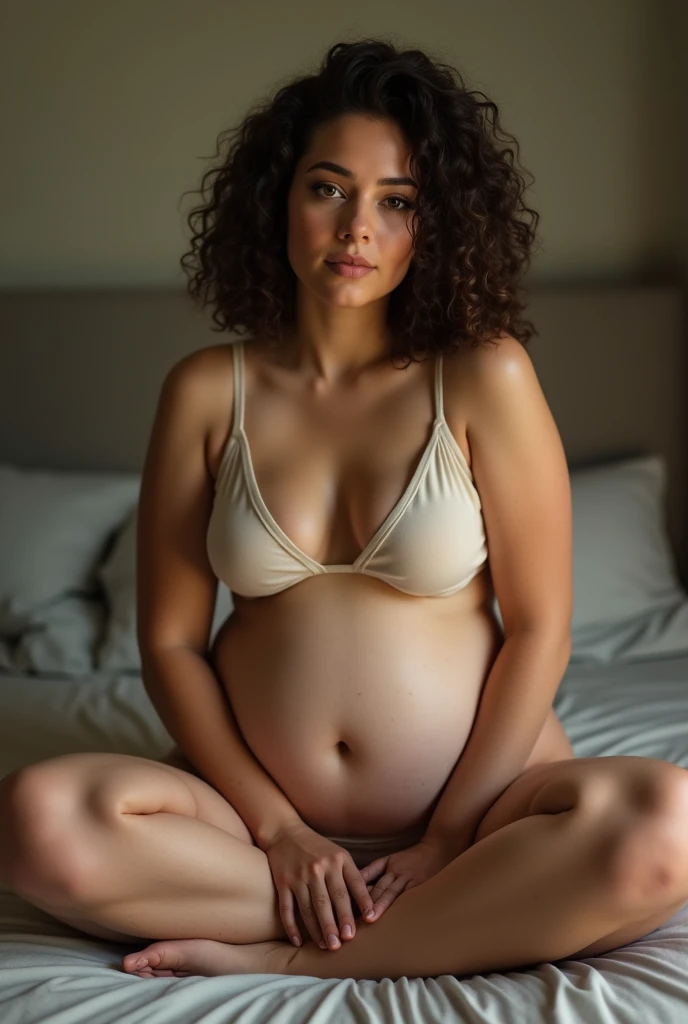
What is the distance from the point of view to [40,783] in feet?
4.36

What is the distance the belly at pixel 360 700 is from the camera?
57.6 inches

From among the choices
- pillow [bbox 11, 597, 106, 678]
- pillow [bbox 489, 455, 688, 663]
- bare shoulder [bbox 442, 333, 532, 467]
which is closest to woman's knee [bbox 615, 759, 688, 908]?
bare shoulder [bbox 442, 333, 532, 467]

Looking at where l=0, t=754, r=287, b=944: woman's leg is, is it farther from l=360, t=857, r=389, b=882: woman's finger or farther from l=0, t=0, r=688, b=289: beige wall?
l=0, t=0, r=688, b=289: beige wall

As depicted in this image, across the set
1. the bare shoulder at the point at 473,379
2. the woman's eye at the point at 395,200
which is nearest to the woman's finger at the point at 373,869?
the bare shoulder at the point at 473,379

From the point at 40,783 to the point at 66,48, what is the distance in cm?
212

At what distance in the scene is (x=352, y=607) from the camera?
1485 mm

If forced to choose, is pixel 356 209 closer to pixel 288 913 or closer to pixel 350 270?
pixel 350 270

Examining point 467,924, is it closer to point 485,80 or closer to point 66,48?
point 485,80

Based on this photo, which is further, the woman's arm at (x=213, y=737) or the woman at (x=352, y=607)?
the woman's arm at (x=213, y=737)

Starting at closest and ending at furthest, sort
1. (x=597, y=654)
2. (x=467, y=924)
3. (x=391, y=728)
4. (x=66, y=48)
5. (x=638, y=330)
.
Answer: (x=467, y=924) < (x=391, y=728) < (x=597, y=654) < (x=638, y=330) < (x=66, y=48)

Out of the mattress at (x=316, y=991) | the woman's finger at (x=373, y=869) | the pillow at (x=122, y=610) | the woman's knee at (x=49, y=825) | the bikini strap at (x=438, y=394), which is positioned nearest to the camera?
the mattress at (x=316, y=991)

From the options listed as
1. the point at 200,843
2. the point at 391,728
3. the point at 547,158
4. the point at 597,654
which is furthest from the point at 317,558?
the point at 547,158

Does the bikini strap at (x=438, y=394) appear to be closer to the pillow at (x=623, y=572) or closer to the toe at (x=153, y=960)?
the toe at (x=153, y=960)

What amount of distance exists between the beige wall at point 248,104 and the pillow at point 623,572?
59 cm
